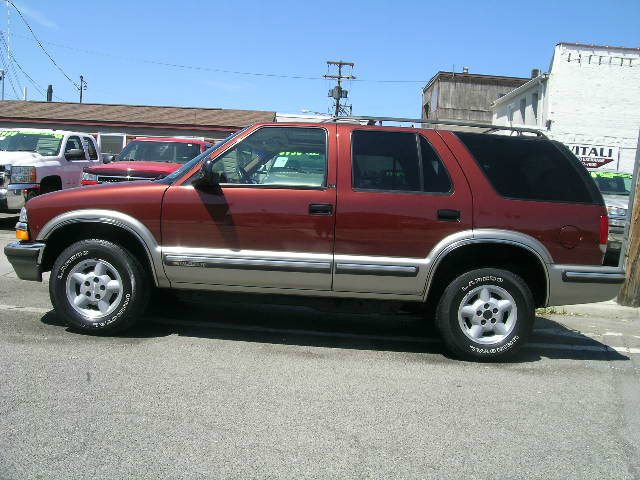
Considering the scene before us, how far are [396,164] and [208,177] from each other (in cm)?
156

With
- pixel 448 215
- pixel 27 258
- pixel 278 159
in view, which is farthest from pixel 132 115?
pixel 448 215

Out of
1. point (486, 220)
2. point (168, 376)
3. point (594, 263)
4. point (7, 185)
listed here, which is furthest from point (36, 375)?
point (7, 185)

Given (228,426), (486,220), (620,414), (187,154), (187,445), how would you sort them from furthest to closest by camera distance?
(187,154), (486,220), (620,414), (228,426), (187,445)

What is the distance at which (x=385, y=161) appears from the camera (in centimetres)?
512

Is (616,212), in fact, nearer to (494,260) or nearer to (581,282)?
(581,282)

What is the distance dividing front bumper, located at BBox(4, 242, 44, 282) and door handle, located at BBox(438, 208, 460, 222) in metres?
3.38

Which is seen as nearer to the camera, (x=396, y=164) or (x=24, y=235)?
(x=396, y=164)

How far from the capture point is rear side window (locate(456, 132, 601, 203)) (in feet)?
16.6

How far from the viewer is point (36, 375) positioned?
428 cm

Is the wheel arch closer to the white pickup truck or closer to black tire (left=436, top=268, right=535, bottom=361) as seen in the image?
black tire (left=436, top=268, right=535, bottom=361)


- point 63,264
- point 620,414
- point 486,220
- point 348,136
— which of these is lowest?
point 620,414

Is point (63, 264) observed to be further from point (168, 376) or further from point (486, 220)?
point (486, 220)

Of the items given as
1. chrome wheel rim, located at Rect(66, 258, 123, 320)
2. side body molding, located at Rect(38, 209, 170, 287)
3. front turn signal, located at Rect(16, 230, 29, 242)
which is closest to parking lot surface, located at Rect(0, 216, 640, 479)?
chrome wheel rim, located at Rect(66, 258, 123, 320)

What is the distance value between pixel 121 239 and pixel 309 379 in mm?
2121
